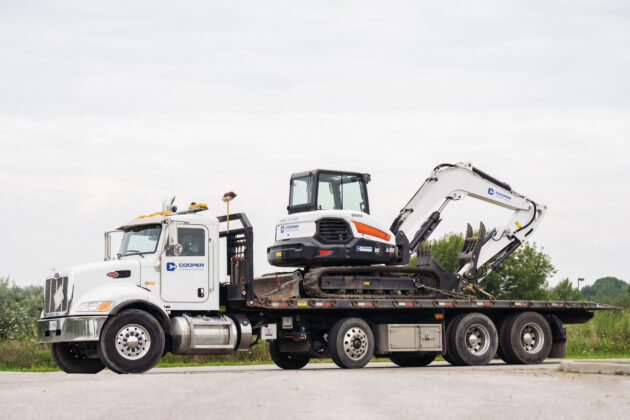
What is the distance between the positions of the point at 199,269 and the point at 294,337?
2.99 meters

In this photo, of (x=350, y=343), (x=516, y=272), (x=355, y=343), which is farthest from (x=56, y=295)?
(x=516, y=272)

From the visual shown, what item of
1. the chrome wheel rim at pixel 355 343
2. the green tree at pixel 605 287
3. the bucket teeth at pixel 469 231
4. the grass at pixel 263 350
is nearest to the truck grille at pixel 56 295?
the grass at pixel 263 350

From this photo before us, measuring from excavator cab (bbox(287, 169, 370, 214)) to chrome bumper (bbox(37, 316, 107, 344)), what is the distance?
6044mm

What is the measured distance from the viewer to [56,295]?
20.2 metres

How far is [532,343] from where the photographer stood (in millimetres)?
25156

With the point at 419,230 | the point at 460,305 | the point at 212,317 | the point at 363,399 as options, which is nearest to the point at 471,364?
the point at 460,305

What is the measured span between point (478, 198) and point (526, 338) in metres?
4.41

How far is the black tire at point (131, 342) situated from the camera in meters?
19.2

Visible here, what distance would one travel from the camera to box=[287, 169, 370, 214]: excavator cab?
22.9 metres

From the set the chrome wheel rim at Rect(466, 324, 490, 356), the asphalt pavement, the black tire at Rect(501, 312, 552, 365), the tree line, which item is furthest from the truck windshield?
the tree line

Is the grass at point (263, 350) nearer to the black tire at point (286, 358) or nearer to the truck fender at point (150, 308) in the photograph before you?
the black tire at point (286, 358)

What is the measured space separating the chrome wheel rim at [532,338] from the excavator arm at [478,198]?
6.92 ft

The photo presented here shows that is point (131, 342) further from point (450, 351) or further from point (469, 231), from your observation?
point (469, 231)

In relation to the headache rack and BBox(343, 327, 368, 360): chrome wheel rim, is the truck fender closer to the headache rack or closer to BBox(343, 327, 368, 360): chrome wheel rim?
the headache rack
